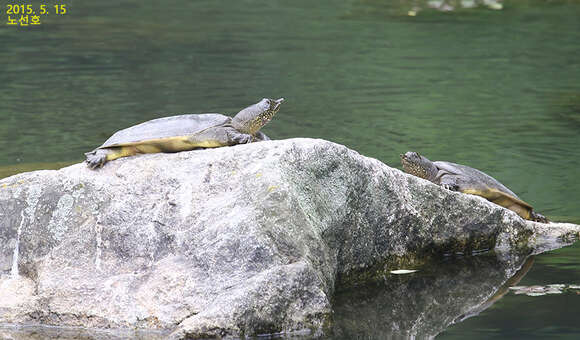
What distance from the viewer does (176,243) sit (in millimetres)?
4898

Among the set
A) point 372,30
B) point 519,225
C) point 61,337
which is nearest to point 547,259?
point 519,225

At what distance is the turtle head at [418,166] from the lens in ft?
22.4

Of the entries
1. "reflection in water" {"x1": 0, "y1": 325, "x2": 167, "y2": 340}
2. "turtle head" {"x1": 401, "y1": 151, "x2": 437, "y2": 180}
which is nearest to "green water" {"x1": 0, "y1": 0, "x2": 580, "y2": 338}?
"turtle head" {"x1": 401, "y1": 151, "x2": 437, "y2": 180}

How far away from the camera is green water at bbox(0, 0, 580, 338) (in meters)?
10.1

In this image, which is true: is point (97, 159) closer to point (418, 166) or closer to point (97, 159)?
point (97, 159)

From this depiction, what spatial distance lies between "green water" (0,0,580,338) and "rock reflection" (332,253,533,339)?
0.16 m

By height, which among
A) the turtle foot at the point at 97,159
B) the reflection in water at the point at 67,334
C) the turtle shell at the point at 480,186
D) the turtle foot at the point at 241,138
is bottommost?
the reflection in water at the point at 67,334

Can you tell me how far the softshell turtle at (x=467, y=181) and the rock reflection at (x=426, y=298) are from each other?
81cm

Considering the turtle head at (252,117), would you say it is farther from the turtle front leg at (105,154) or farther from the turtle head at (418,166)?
the turtle head at (418,166)

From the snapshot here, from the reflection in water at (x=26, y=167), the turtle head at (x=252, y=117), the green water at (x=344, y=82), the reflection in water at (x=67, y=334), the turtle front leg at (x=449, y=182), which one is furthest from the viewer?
the green water at (x=344, y=82)

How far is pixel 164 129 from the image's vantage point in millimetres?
5516

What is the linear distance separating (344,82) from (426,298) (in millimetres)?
10045

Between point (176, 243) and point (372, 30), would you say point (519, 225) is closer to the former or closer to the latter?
point (176, 243)

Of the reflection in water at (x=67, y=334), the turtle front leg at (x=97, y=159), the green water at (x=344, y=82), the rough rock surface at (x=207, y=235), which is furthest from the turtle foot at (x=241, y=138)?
the green water at (x=344, y=82)
